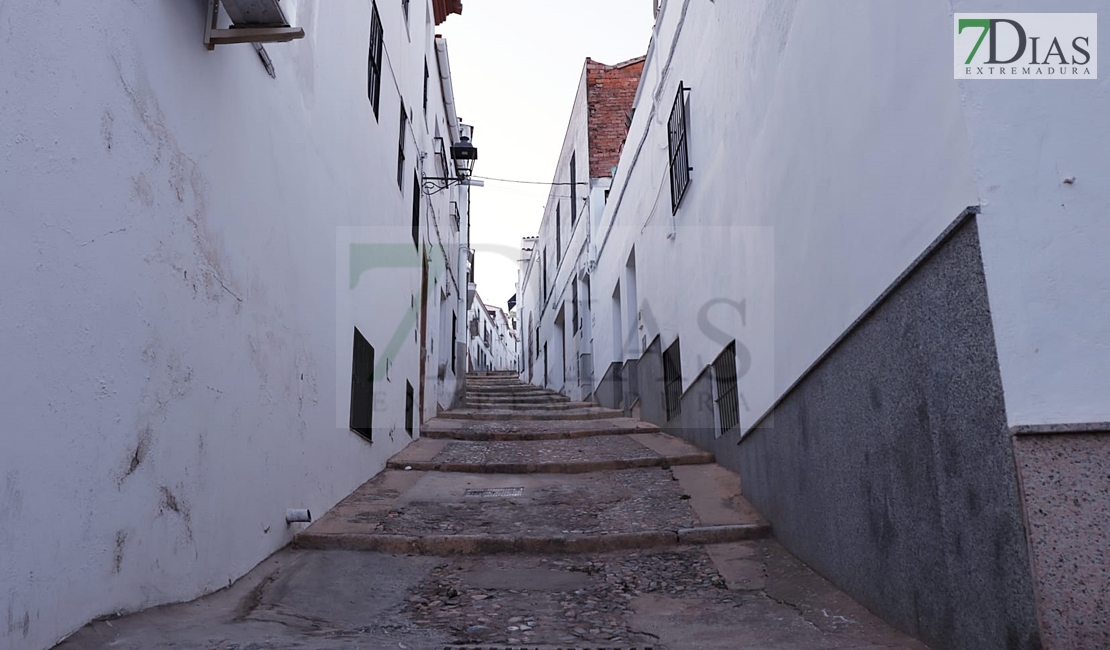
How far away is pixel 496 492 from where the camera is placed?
6.45m

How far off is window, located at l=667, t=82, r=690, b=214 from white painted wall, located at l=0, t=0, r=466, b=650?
3.46 m

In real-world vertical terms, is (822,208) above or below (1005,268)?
above

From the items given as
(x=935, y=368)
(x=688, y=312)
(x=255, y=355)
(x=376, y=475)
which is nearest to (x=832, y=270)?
(x=935, y=368)

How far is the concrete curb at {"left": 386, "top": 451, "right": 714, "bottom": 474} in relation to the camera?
720cm

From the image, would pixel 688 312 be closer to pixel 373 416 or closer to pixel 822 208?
pixel 373 416

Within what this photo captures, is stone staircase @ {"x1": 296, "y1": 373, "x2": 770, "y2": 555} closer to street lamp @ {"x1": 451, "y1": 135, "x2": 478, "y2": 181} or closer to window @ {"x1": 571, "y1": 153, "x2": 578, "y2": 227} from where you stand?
street lamp @ {"x1": 451, "y1": 135, "x2": 478, "y2": 181}

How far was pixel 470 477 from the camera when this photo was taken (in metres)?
7.11

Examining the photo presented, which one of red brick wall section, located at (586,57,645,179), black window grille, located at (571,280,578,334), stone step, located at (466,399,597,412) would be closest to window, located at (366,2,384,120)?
stone step, located at (466,399,597,412)

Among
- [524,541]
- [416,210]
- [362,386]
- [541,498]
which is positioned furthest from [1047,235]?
[416,210]

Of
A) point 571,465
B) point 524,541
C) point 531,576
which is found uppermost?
point 571,465

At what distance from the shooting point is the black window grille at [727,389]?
6293 millimetres

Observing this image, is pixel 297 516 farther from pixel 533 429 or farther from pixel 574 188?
pixel 574 188

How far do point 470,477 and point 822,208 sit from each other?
424cm

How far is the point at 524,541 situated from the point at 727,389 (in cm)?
247
